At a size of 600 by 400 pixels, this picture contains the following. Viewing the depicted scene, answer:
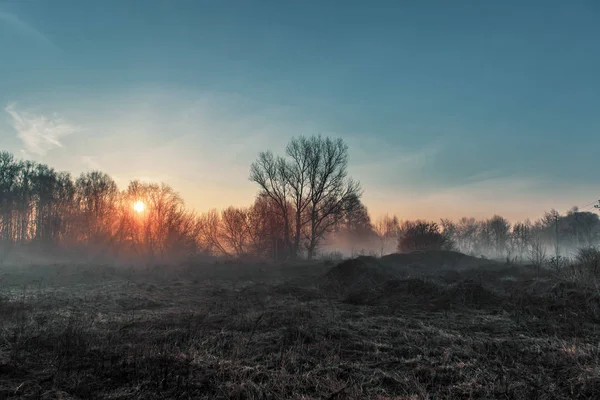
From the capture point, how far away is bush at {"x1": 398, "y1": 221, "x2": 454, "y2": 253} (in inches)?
1357

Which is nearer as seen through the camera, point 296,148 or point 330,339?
point 330,339

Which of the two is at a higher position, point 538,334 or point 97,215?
point 97,215

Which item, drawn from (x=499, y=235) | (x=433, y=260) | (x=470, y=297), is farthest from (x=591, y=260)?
(x=499, y=235)

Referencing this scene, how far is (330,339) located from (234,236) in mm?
37157

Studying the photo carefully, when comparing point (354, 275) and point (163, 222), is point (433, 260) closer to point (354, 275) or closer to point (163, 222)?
point (354, 275)

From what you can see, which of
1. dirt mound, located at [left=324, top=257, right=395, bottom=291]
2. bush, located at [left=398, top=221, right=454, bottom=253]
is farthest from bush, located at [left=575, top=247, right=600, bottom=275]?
bush, located at [left=398, top=221, right=454, bottom=253]

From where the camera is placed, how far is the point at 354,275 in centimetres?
1952

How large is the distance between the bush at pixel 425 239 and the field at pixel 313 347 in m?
22.6

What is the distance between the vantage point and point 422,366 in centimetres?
509

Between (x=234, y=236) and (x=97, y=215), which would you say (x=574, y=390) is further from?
(x=97, y=215)

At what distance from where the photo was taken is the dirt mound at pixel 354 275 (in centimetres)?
1766

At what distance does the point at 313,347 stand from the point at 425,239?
31.5m

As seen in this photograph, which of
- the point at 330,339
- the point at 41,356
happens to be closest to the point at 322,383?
the point at 330,339

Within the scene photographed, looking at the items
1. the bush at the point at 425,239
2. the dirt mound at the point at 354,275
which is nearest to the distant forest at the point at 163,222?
the bush at the point at 425,239
